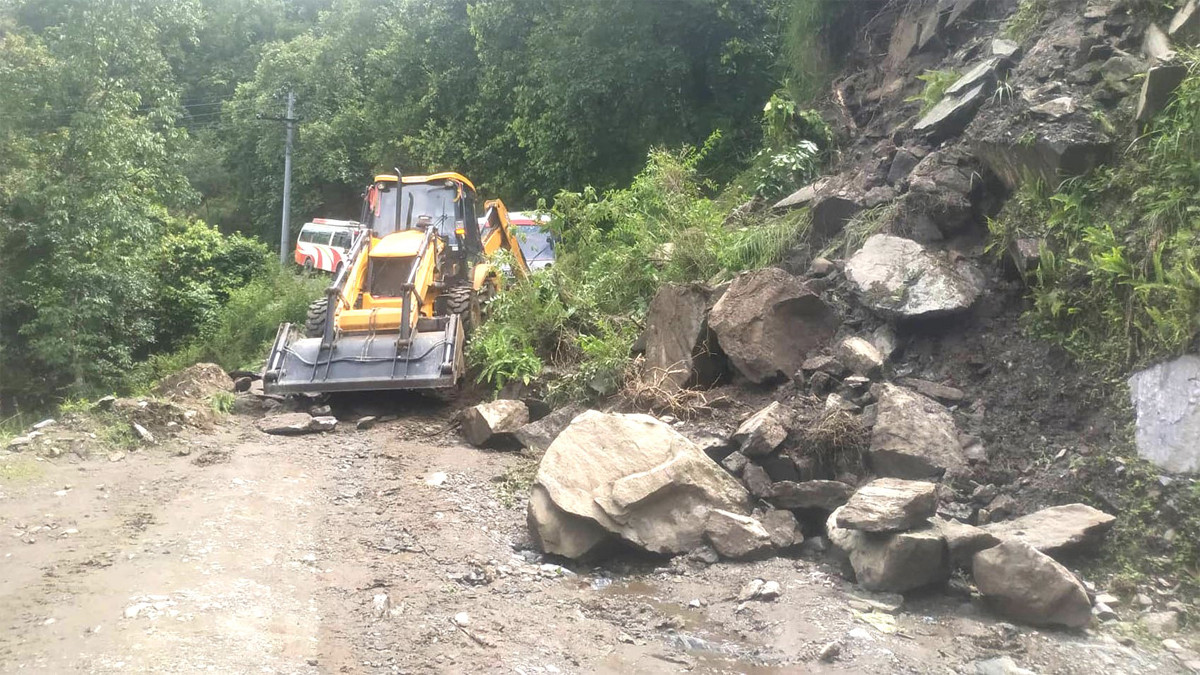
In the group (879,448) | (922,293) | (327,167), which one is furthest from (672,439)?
(327,167)

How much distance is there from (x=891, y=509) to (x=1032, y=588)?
0.74 metres

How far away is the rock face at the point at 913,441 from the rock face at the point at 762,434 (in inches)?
24.2

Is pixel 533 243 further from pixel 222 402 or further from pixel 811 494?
pixel 811 494

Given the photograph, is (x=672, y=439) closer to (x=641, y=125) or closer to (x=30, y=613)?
(x=30, y=613)

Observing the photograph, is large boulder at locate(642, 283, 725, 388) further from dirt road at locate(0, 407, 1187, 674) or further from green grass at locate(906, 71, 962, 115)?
green grass at locate(906, 71, 962, 115)

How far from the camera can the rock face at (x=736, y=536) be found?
5.85m

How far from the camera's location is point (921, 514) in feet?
16.9

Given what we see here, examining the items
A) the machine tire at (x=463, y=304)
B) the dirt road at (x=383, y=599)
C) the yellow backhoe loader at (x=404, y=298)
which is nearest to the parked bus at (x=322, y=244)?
the yellow backhoe loader at (x=404, y=298)

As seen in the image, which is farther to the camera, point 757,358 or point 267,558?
point 757,358

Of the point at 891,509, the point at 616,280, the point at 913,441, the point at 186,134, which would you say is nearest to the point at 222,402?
the point at 616,280

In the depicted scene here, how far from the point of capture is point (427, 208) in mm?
12094

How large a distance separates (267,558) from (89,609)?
1068 millimetres

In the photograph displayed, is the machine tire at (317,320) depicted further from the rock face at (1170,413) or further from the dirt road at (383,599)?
the rock face at (1170,413)

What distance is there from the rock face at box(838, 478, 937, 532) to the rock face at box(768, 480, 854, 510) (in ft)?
2.36
